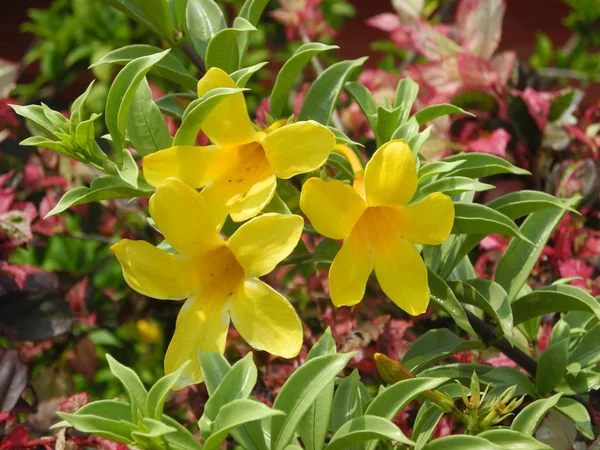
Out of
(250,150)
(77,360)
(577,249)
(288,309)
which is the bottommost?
(77,360)

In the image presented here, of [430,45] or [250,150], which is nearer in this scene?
[250,150]

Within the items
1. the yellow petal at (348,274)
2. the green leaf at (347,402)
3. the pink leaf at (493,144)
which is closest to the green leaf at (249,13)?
the yellow petal at (348,274)

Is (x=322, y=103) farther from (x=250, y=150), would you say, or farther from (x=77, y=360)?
(x=77, y=360)

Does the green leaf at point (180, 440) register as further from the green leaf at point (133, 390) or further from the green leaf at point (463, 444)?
the green leaf at point (463, 444)

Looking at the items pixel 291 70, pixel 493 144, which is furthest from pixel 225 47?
pixel 493 144

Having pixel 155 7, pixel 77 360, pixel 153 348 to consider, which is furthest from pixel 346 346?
pixel 153 348

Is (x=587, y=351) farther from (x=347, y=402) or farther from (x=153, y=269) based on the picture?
(x=153, y=269)

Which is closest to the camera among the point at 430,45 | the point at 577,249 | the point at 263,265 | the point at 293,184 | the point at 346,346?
the point at 263,265

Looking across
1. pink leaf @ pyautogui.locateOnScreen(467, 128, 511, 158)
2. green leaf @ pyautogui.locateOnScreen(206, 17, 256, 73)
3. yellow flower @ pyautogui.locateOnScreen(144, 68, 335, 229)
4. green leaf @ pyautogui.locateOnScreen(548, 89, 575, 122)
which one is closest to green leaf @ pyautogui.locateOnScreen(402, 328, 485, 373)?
yellow flower @ pyautogui.locateOnScreen(144, 68, 335, 229)
